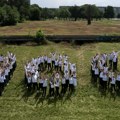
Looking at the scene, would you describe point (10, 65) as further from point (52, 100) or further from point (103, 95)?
point (103, 95)

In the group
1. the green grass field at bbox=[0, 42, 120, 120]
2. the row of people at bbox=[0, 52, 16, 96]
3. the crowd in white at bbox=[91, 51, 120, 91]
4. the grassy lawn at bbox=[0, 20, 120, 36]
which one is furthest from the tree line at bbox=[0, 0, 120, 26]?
the crowd in white at bbox=[91, 51, 120, 91]

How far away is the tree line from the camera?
194 ft

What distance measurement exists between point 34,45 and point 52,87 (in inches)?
588

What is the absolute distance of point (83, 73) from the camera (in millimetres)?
25828

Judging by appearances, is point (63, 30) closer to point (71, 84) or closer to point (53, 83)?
point (71, 84)

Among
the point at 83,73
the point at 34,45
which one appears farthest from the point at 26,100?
the point at 34,45

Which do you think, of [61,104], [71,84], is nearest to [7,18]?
[71,84]

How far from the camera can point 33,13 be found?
81.0 metres

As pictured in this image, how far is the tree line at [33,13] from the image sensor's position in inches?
2331

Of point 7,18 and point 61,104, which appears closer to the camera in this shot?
point 61,104

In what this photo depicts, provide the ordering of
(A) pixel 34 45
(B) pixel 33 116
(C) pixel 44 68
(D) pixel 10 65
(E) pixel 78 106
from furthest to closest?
(A) pixel 34 45, (C) pixel 44 68, (D) pixel 10 65, (E) pixel 78 106, (B) pixel 33 116

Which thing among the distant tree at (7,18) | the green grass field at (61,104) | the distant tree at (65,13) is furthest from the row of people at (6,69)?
the distant tree at (65,13)

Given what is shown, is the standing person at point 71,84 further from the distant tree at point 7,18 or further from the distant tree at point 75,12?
the distant tree at point 75,12

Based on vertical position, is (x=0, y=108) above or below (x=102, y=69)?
below
